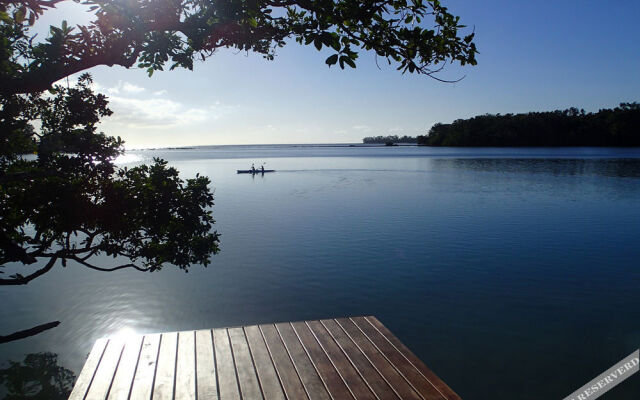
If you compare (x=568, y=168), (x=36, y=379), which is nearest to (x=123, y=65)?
(x=36, y=379)

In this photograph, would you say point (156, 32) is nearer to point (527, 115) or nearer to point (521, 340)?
point (521, 340)

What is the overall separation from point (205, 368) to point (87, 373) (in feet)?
5.55

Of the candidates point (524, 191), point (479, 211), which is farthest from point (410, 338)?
point (524, 191)

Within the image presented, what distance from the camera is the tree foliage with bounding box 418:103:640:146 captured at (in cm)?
15512

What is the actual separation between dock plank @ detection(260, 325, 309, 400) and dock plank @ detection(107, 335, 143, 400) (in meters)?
2.01

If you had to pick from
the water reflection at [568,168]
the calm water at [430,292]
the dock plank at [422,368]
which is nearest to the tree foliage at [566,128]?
the water reflection at [568,168]

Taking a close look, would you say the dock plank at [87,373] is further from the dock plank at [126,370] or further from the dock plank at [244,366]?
the dock plank at [244,366]

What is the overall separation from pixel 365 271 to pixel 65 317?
11.6m

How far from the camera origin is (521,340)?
11.7 m

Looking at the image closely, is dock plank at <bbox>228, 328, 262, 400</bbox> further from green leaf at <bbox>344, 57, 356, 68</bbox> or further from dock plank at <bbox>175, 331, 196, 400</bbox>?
green leaf at <bbox>344, 57, 356, 68</bbox>

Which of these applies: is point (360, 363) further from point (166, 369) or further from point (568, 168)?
point (568, 168)

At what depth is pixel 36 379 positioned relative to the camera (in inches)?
430

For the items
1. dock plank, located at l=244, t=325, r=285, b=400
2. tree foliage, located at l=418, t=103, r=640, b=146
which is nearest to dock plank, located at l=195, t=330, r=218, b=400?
dock plank, located at l=244, t=325, r=285, b=400

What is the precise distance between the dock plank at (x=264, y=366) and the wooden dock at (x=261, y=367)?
0.01 meters
